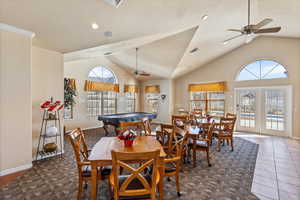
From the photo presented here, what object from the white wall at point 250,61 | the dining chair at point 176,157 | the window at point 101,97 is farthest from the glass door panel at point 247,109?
the window at point 101,97

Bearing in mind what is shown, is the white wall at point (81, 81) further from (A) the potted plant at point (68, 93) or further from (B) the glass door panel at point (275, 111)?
(B) the glass door panel at point (275, 111)

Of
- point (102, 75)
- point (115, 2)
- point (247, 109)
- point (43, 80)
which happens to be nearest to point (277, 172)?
point (247, 109)

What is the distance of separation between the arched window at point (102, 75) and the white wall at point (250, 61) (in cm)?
396

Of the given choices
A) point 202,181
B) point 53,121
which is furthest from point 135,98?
point 202,181

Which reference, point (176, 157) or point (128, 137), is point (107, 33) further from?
point (176, 157)

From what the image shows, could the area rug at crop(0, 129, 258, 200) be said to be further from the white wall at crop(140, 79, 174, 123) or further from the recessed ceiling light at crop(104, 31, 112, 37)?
the white wall at crop(140, 79, 174, 123)

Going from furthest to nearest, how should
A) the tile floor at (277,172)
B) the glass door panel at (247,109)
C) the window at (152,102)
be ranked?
the window at (152,102)
the glass door panel at (247,109)
the tile floor at (277,172)

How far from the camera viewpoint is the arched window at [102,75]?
7391 millimetres

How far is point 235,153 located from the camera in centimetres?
401

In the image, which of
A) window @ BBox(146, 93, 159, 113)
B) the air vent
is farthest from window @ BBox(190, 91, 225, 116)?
the air vent

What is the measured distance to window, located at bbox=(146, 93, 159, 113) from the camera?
9.29 m

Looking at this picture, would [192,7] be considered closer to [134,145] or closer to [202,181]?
[134,145]

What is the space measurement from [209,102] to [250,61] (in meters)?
2.53

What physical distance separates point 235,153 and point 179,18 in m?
3.70
